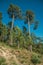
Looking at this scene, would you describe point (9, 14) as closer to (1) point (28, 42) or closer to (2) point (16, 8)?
→ (2) point (16, 8)

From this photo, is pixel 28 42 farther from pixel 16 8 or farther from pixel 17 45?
pixel 16 8

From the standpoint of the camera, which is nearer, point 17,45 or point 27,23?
point 17,45

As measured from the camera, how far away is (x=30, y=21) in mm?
40438

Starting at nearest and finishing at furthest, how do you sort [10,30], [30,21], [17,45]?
[17,45], [10,30], [30,21]

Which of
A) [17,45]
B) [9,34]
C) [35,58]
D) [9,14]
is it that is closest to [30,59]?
[35,58]

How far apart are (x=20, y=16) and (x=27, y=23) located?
309 centimetres

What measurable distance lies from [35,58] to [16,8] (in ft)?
49.2

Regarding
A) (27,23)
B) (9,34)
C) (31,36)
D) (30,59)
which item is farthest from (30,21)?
(30,59)

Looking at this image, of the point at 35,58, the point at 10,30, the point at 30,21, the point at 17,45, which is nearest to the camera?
the point at 35,58

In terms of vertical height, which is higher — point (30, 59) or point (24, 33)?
point (24, 33)

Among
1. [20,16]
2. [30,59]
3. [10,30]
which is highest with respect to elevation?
[20,16]

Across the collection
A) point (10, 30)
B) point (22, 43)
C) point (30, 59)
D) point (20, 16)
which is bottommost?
point (30, 59)

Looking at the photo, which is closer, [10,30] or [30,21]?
[10,30]

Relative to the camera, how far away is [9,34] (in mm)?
37250
